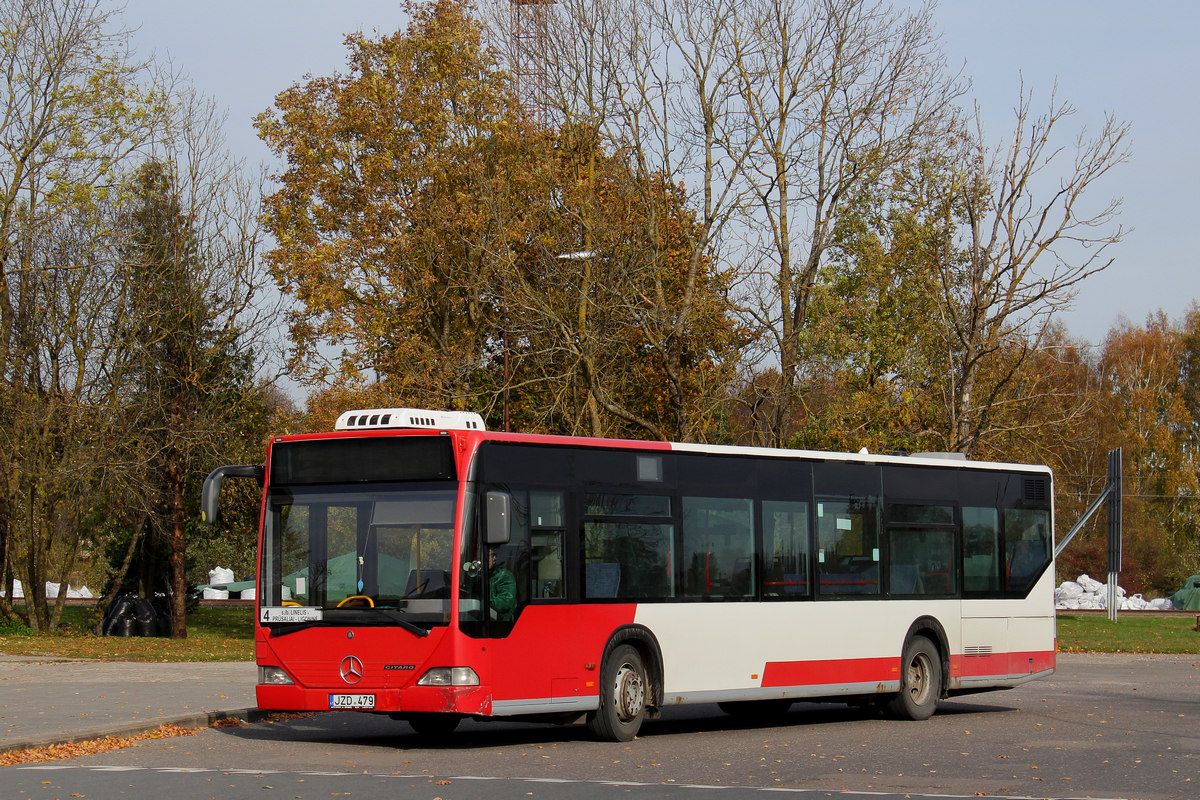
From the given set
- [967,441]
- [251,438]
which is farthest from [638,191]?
[251,438]

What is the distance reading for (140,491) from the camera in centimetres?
3509

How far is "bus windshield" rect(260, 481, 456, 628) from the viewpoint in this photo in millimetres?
13094

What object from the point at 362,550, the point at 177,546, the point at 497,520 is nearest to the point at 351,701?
the point at 362,550

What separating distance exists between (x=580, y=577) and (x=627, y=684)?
1.18 metres

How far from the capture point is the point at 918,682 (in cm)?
1764

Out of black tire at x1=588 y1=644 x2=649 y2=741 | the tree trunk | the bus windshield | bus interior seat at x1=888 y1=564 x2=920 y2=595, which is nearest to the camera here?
the bus windshield

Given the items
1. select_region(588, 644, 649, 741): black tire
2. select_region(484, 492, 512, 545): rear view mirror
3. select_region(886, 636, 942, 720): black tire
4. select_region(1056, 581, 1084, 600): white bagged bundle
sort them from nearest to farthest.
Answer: select_region(484, 492, 512, 545): rear view mirror, select_region(588, 644, 649, 741): black tire, select_region(886, 636, 942, 720): black tire, select_region(1056, 581, 1084, 600): white bagged bundle

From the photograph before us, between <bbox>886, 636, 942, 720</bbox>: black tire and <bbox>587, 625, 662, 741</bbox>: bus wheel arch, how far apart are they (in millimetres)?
4045

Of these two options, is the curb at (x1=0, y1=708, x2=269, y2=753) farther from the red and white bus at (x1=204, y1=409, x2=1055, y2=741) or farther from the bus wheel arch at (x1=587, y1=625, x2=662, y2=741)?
the bus wheel arch at (x1=587, y1=625, x2=662, y2=741)

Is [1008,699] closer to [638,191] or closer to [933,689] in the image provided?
[933,689]

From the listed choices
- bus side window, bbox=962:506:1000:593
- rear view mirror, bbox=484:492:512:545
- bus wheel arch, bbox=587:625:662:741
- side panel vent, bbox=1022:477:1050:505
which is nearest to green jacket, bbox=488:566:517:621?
rear view mirror, bbox=484:492:512:545

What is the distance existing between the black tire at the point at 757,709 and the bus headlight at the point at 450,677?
5.22m

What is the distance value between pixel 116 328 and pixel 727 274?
14.9 meters

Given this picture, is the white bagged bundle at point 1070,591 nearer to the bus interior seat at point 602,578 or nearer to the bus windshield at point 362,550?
the bus interior seat at point 602,578
